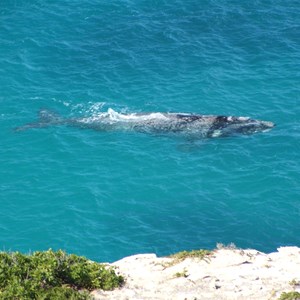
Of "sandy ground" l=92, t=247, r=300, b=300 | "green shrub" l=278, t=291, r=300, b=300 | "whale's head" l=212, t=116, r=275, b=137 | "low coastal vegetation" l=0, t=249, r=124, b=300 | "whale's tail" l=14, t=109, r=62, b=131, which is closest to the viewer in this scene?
"low coastal vegetation" l=0, t=249, r=124, b=300

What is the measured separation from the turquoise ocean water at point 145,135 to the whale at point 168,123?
63 centimetres

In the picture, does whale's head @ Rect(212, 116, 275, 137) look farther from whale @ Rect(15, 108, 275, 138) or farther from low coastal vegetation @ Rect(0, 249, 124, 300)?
low coastal vegetation @ Rect(0, 249, 124, 300)

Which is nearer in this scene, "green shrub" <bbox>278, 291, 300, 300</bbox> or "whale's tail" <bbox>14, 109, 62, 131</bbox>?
"green shrub" <bbox>278, 291, 300, 300</bbox>

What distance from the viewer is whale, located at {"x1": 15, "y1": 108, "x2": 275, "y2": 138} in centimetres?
4831

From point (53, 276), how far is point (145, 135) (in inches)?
853

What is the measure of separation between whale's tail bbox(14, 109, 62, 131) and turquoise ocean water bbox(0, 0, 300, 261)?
20.4 inches

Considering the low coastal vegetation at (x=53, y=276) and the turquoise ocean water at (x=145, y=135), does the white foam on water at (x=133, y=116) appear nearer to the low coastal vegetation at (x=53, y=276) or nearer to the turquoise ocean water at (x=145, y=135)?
the turquoise ocean water at (x=145, y=135)

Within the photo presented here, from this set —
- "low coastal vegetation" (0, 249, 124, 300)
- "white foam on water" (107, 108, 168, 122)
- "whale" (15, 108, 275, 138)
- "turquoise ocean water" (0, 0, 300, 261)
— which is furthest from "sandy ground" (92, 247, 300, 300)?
"white foam on water" (107, 108, 168, 122)

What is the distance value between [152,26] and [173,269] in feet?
112

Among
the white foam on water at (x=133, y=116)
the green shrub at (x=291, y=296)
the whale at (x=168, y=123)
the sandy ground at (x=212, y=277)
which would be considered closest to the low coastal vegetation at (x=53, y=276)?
the sandy ground at (x=212, y=277)

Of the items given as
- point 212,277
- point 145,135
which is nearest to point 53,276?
point 212,277

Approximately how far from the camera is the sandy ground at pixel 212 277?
27.7 m

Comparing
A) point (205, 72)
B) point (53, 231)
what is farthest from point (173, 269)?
point (205, 72)

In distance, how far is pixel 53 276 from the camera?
27328 millimetres
